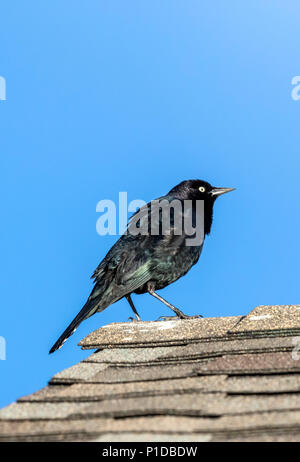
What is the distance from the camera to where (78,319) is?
5.17 meters

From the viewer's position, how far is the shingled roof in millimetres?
2346

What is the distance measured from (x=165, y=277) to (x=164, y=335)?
7.41ft

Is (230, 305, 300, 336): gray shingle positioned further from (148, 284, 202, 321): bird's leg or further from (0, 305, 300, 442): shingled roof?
(148, 284, 202, 321): bird's leg

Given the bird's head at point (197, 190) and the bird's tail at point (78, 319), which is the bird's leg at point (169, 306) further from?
the bird's head at point (197, 190)

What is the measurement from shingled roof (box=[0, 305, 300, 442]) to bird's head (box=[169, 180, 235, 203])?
3029mm

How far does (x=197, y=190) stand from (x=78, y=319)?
7.48 feet

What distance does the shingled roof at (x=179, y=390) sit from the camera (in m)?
2.35

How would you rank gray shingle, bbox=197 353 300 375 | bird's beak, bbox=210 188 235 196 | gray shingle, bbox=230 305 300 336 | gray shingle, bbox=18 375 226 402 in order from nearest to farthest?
gray shingle, bbox=18 375 226 402, gray shingle, bbox=197 353 300 375, gray shingle, bbox=230 305 300 336, bird's beak, bbox=210 188 235 196

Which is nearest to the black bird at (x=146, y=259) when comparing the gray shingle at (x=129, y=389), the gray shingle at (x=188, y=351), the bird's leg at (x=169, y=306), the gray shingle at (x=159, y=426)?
the bird's leg at (x=169, y=306)

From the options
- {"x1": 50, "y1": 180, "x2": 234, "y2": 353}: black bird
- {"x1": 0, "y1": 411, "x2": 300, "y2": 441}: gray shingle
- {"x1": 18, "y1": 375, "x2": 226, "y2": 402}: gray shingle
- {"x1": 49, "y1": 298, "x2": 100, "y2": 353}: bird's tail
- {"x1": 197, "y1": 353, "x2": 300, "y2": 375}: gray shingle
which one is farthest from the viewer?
{"x1": 50, "y1": 180, "x2": 234, "y2": 353}: black bird

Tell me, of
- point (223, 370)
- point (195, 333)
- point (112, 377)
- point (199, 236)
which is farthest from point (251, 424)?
point (199, 236)

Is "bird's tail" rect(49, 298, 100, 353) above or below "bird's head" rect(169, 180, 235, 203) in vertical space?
below

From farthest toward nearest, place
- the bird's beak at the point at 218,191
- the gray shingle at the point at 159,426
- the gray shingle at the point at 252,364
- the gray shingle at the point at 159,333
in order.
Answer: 1. the bird's beak at the point at 218,191
2. the gray shingle at the point at 159,333
3. the gray shingle at the point at 252,364
4. the gray shingle at the point at 159,426

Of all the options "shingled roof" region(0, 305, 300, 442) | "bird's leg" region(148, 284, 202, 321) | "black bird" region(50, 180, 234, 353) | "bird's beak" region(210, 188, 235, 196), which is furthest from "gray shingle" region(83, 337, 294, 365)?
"bird's beak" region(210, 188, 235, 196)
